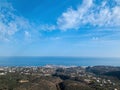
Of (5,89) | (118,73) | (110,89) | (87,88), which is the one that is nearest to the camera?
(5,89)

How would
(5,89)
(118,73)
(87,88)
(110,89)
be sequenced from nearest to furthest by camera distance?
(5,89)
(87,88)
(110,89)
(118,73)

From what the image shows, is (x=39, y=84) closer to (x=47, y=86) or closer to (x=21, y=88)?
(x=47, y=86)

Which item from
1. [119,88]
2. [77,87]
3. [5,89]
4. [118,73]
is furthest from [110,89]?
[118,73]

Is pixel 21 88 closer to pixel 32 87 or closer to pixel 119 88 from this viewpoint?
pixel 32 87

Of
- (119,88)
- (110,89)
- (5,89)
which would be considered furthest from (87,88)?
(5,89)

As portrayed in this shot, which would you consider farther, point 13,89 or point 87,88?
point 87,88

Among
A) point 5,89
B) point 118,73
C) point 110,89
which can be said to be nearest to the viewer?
point 5,89

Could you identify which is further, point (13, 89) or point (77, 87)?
point (77, 87)

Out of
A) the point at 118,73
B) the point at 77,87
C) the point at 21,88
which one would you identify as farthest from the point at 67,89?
the point at 118,73
